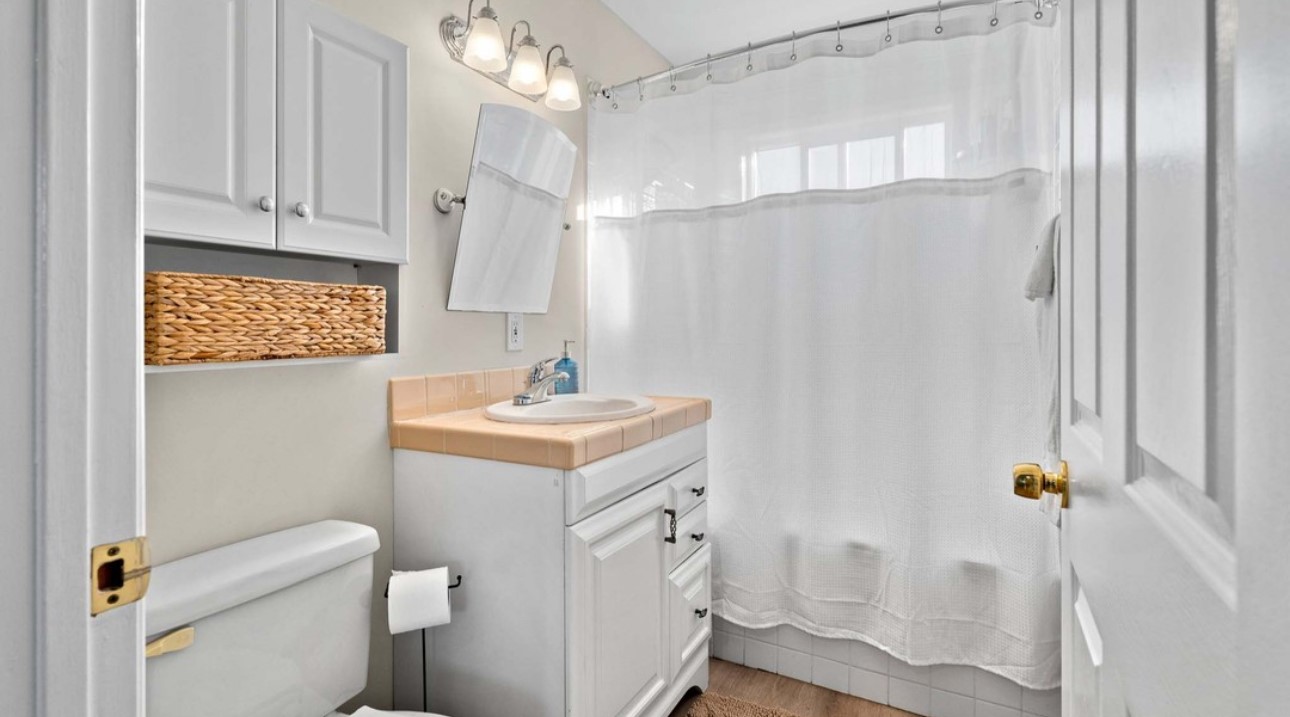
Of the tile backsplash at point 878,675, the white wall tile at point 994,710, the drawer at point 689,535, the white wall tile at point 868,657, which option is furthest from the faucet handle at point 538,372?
the white wall tile at point 994,710

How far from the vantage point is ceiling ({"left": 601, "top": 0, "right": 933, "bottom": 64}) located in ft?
7.23

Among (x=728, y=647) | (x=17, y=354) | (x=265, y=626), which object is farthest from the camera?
(x=728, y=647)

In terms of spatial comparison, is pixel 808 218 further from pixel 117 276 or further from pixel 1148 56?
pixel 117 276

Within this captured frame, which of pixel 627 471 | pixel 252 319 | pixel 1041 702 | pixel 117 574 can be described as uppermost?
pixel 252 319

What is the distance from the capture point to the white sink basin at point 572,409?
4.98ft

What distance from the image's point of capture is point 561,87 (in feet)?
6.33

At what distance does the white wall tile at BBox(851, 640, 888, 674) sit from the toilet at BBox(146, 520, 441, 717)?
1.45 m

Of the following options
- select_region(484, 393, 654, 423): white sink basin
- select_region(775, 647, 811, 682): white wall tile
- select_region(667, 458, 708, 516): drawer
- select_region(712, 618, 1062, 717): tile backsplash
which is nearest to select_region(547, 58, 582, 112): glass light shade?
select_region(484, 393, 654, 423): white sink basin

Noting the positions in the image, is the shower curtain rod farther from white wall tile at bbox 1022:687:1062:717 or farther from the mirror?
white wall tile at bbox 1022:687:1062:717

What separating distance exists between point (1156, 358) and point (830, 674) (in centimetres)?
194

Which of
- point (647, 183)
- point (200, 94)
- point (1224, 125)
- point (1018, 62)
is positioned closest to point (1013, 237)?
point (1018, 62)

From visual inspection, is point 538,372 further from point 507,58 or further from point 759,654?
point 759,654

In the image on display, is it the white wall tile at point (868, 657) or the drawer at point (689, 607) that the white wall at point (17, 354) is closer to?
the drawer at point (689, 607)

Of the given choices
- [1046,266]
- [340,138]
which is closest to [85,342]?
[340,138]
